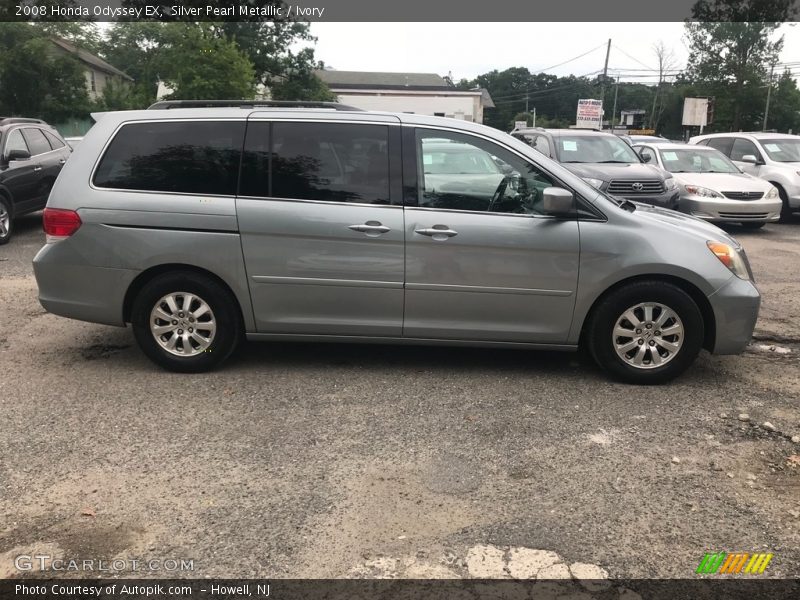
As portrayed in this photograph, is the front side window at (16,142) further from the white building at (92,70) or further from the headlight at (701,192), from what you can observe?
the white building at (92,70)

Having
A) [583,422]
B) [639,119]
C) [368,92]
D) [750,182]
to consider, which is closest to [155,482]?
[583,422]

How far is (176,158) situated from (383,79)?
6718 cm

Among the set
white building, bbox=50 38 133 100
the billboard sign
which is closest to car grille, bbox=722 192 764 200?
white building, bbox=50 38 133 100

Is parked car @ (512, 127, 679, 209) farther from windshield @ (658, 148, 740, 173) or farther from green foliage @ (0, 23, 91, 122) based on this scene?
green foliage @ (0, 23, 91, 122)

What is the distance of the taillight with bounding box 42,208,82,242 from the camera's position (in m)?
4.63

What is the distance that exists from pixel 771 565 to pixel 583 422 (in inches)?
56.5

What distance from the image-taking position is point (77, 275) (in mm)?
4691

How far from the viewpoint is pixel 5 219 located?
9680 mm

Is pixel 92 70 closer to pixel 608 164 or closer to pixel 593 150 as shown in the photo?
pixel 593 150

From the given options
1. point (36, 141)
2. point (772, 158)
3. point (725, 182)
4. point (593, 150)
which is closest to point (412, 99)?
point (772, 158)

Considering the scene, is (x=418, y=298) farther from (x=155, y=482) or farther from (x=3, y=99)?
(x=3, y=99)

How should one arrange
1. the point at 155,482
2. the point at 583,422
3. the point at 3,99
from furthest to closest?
the point at 3,99, the point at 583,422, the point at 155,482

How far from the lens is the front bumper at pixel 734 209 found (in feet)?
37.6

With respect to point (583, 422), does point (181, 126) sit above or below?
above
